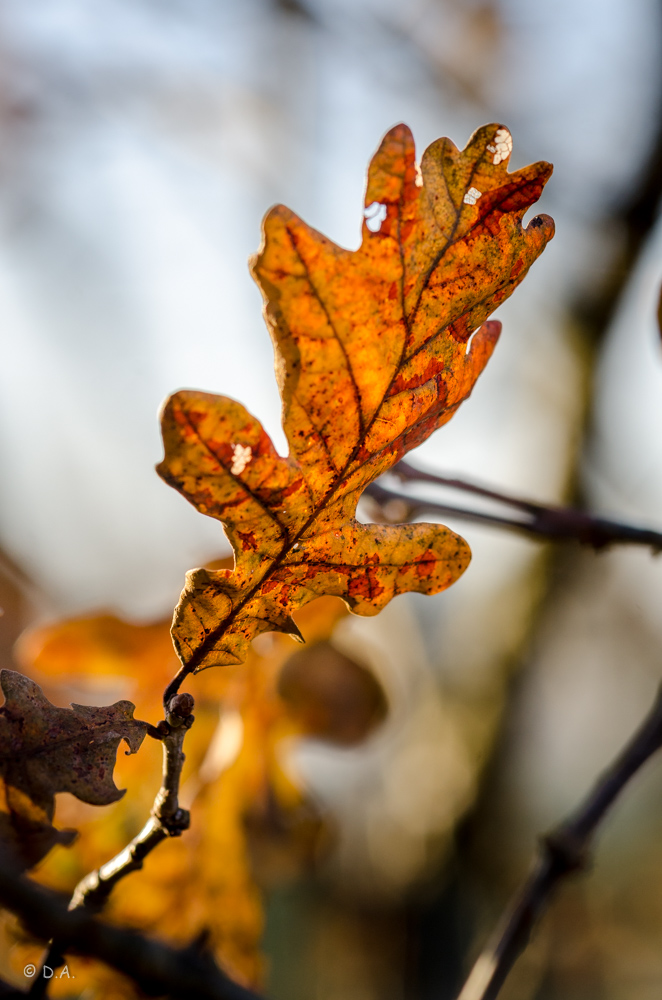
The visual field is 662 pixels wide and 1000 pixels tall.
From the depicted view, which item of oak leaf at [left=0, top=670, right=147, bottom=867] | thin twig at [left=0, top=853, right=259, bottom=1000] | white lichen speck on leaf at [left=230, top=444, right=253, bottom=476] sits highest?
white lichen speck on leaf at [left=230, top=444, right=253, bottom=476]

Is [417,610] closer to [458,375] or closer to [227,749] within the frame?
[227,749]

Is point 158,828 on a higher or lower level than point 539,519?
lower

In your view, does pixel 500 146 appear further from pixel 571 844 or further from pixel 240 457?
pixel 571 844

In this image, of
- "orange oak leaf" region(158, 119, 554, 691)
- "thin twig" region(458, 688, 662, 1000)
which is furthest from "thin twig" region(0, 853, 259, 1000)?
"thin twig" region(458, 688, 662, 1000)

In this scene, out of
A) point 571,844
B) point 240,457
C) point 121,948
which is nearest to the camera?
point 240,457

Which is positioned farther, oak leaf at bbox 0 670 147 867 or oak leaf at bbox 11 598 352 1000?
oak leaf at bbox 11 598 352 1000

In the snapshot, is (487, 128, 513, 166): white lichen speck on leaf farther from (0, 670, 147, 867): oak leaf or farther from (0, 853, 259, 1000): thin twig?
(0, 853, 259, 1000): thin twig

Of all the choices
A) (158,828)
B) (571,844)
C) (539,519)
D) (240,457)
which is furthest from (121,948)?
(539,519)

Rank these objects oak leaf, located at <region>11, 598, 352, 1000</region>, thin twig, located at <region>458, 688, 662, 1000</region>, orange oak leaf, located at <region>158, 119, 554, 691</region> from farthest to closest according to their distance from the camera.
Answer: oak leaf, located at <region>11, 598, 352, 1000</region>, thin twig, located at <region>458, 688, 662, 1000</region>, orange oak leaf, located at <region>158, 119, 554, 691</region>
